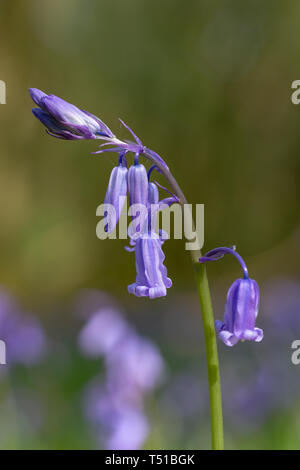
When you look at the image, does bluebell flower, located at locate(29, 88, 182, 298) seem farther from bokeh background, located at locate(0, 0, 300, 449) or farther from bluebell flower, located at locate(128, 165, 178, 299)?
bokeh background, located at locate(0, 0, 300, 449)

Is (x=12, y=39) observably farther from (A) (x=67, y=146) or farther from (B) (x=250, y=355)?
(B) (x=250, y=355)

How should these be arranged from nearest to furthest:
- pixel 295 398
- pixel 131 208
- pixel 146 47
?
pixel 131 208 < pixel 295 398 < pixel 146 47

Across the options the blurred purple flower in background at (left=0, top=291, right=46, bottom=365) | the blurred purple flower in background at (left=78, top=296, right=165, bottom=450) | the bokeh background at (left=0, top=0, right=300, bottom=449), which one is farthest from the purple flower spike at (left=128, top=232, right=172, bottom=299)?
the bokeh background at (left=0, top=0, right=300, bottom=449)

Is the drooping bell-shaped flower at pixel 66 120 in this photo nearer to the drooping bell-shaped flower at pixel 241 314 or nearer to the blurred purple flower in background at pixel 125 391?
the drooping bell-shaped flower at pixel 241 314

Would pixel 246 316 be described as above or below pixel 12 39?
below

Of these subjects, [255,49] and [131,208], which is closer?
[131,208]

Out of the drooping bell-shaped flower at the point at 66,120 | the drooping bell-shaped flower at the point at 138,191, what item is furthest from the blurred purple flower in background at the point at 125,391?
the drooping bell-shaped flower at the point at 66,120

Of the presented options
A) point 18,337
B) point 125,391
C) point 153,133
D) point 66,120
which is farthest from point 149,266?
point 153,133
